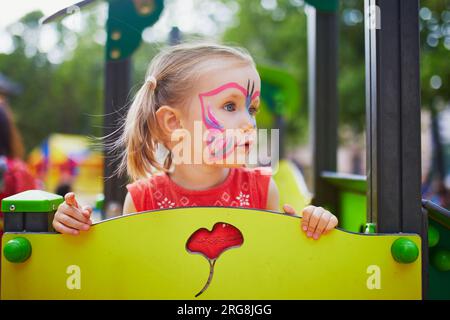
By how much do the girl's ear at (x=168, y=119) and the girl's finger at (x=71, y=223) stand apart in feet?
1.29

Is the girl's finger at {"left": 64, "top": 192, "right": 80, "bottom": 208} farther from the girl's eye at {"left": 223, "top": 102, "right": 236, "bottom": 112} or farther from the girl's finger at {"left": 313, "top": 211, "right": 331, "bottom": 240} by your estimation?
the girl's finger at {"left": 313, "top": 211, "right": 331, "bottom": 240}

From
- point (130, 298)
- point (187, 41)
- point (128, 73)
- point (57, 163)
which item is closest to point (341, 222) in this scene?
point (128, 73)

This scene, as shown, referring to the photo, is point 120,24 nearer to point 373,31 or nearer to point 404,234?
point 373,31

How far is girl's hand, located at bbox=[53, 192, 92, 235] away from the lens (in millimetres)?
1127

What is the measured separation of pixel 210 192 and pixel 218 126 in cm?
28

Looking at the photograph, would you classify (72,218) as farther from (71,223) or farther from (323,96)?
(323,96)

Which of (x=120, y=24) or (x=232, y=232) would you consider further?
(x=120, y=24)

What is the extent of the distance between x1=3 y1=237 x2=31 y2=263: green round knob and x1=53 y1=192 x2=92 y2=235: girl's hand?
0.26 feet

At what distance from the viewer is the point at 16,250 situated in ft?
3.62

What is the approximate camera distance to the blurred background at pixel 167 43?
91.9 inches

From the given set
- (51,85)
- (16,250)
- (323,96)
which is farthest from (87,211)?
(51,85)

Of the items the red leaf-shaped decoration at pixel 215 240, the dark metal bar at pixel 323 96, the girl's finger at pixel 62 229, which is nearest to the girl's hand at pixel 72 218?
the girl's finger at pixel 62 229

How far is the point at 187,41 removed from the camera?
147 centimetres
